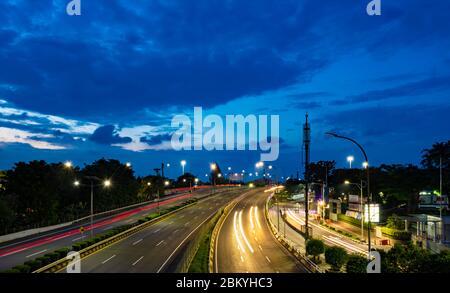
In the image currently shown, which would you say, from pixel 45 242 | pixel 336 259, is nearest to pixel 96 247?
pixel 45 242

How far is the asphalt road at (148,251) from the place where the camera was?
35719 mm

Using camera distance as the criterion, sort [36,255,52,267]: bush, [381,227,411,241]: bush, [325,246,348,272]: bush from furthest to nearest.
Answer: [381,227,411,241]: bush
[325,246,348,272]: bush
[36,255,52,267]: bush

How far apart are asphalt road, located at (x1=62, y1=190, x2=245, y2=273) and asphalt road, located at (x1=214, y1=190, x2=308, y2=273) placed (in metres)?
4.82

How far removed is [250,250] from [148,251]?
1243 centimetres

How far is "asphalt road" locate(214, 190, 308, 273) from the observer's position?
3844 cm

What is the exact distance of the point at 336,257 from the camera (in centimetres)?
3550

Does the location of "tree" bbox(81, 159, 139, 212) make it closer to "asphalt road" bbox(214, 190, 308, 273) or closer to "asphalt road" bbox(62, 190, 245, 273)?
"asphalt road" bbox(62, 190, 245, 273)

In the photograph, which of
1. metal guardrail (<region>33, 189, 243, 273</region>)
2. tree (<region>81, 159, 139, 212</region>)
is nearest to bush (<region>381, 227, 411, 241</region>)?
metal guardrail (<region>33, 189, 243, 273</region>)

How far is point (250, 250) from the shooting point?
4891 centimetres

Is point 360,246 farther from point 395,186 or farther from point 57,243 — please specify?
point 57,243

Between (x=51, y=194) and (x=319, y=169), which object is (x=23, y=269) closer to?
(x=51, y=194)

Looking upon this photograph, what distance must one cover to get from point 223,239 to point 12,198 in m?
36.3
